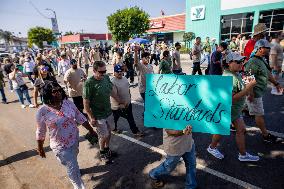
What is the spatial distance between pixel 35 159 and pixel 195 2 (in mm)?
25941

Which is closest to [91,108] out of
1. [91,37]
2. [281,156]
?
[281,156]

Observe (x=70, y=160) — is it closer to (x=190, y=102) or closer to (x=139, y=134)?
(x=190, y=102)

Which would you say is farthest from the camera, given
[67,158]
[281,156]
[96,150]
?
[96,150]

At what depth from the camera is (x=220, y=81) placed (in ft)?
8.30

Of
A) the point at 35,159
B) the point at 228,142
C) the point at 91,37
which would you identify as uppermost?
the point at 91,37

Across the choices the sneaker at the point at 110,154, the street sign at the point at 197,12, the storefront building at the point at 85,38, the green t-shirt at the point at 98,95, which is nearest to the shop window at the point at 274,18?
the street sign at the point at 197,12

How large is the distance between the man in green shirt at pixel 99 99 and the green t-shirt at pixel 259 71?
263 centimetres

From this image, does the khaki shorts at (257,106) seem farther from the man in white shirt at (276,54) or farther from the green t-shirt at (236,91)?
the man in white shirt at (276,54)

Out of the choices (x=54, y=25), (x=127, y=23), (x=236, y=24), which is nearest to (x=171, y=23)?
(x=127, y=23)

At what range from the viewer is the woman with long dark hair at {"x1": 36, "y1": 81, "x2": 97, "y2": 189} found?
9.83 feet

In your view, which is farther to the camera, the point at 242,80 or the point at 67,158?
the point at 242,80

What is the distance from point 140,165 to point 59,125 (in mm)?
1862

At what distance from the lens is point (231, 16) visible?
78.3 feet

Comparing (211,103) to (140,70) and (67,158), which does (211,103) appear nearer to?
(67,158)
